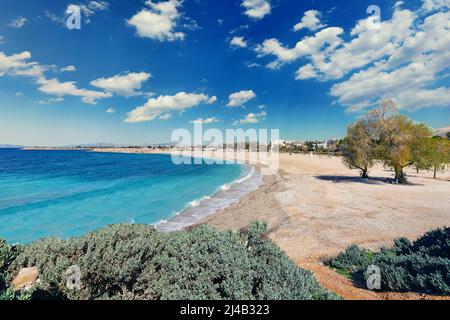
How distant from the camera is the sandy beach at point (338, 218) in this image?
8.55 metres

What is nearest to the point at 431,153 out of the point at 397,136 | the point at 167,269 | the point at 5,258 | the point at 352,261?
the point at 397,136

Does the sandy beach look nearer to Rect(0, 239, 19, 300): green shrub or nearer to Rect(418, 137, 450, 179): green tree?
Rect(418, 137, 450, 179): green tree

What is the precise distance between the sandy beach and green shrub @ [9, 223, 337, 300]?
269 centimetres

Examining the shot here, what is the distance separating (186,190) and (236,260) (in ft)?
87.3

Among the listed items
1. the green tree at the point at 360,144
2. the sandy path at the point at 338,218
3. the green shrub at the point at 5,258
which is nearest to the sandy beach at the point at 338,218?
the sandy path at the point at 338,218

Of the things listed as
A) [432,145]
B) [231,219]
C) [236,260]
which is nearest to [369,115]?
[432,145]

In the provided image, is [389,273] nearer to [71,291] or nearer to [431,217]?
[71,291]

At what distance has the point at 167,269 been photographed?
13.0 feet

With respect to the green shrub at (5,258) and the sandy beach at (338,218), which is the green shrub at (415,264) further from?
the green shrub at (5,258)

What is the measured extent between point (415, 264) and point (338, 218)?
26.7 feet

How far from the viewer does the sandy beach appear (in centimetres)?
855

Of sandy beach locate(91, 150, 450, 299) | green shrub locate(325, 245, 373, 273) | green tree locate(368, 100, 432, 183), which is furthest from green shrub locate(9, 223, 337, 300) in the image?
green tree locate(368, 100, 432, 183)

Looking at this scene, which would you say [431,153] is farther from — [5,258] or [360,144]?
[5,258]
